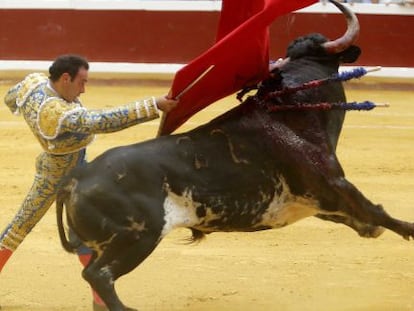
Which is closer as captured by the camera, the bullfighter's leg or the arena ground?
the bullfighter's leg

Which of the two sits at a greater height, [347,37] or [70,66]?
[347,37]

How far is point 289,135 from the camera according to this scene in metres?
4.20

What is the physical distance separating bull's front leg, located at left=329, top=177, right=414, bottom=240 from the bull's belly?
12cm

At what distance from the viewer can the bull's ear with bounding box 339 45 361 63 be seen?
14.5 ft

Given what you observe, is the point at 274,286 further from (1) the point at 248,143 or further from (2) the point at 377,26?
(2) the point at 377,26

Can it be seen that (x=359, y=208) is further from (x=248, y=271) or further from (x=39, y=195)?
(x=39, y=195)

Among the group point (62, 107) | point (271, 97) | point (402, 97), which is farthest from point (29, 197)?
point (402, 97)

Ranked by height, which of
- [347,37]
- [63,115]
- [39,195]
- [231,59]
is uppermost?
[347,37]

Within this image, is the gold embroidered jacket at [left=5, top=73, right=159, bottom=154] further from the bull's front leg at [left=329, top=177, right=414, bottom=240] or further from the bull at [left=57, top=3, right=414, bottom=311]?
the bull's front leg at [left=329, top=177, right=414, bottom=240]

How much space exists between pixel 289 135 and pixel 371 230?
605mm

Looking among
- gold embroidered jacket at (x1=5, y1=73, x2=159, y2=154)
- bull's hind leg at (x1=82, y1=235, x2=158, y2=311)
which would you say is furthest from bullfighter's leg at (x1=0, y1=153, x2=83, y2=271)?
bull's hind leg at (x1=82, y1=235, x2=158, y2=311)

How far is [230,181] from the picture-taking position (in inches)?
162

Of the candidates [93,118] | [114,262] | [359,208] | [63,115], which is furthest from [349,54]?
[114,262]

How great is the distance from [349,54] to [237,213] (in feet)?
3.20
